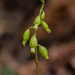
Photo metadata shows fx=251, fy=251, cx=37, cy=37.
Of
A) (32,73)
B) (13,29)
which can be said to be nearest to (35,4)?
(13,29)

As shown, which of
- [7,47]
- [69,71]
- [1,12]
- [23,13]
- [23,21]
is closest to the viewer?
[69,71]

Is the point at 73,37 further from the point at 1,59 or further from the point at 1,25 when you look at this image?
the point at 1,25

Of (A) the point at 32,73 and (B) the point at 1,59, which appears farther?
(B) the point at 1,59

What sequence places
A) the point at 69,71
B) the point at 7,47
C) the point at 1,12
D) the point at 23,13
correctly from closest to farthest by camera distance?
the point at 69,71 → the point at 7,47 → the point at 23,13 → the point at 1,12

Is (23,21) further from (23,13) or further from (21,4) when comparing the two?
(21,4)

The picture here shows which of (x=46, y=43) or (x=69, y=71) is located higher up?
(x=46, y=43)

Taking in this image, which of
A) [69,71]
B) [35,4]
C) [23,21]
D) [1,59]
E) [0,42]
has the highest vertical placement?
[35,4]
